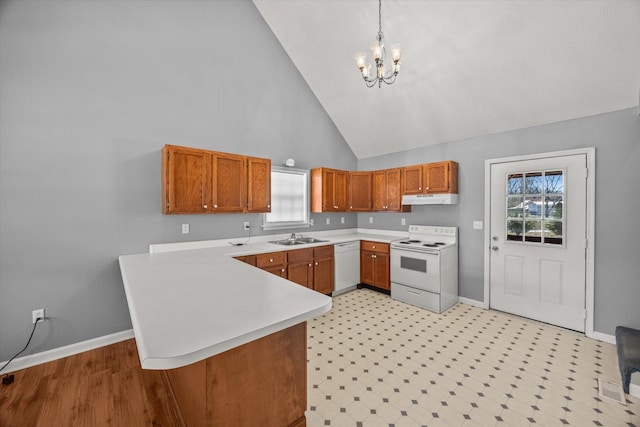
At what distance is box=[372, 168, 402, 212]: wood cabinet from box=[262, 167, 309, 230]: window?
4.27ft

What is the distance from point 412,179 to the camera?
14.5 ft

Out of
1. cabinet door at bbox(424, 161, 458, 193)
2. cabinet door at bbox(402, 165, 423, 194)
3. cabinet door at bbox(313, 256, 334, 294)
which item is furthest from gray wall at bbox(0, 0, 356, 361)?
cabinet door at bbox(424, 161, 458, 193)

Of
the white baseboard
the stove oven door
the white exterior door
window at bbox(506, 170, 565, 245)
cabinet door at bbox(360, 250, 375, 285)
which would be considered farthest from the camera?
cabinet door at bbox(360, 250, 375, 285)

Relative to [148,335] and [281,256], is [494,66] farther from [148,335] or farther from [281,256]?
[148,335]

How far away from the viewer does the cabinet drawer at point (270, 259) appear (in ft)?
11.2

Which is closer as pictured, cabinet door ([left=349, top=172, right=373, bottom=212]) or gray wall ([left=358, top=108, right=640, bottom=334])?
gray wall ([left=358, top=108, right=640, bottom=334])

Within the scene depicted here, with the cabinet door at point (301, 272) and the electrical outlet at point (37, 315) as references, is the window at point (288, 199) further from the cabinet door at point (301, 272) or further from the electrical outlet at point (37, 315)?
the electrical outlet at point (37, 315)

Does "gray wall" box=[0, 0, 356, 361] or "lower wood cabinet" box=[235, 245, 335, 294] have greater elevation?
"gray wall" box=[0, 0, 356, 361]

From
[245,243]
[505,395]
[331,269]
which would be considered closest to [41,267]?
[245,243]

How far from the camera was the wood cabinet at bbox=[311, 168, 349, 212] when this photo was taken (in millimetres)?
4617

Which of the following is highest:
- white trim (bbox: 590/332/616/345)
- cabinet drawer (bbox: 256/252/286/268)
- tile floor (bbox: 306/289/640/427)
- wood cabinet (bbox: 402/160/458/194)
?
wood cabinet (bbox: 402/160/458/194)

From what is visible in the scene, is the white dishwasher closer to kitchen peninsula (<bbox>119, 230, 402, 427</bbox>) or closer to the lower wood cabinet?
the lower wood cabinet

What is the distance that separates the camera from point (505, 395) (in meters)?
2.11

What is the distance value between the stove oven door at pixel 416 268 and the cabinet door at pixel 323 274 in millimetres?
983
